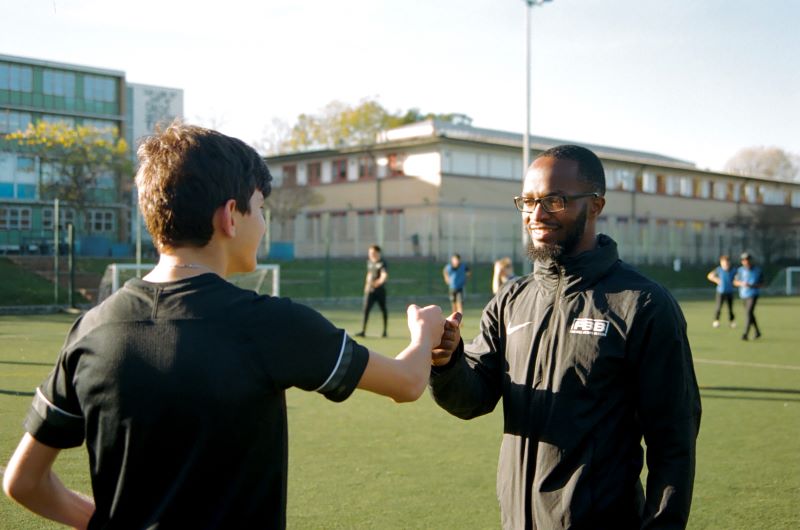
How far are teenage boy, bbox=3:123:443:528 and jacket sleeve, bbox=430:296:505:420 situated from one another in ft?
2.80

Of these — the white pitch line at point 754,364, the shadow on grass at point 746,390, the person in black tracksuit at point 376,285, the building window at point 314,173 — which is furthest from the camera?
the building window at point 314,173

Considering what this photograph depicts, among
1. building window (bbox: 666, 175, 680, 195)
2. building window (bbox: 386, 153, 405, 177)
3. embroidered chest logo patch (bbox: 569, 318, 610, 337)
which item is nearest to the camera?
embroidered chest logo patch (bbox: 569, 318, 610, 337)

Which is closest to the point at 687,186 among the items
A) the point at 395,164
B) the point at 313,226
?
the point at 395,164

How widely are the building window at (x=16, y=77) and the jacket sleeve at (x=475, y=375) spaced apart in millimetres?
29288

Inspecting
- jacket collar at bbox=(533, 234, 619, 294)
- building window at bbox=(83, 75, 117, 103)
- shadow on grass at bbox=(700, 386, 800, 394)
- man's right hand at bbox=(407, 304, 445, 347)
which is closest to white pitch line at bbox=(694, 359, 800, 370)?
shadow on grass at bbox=(700, 386, 800, 394)

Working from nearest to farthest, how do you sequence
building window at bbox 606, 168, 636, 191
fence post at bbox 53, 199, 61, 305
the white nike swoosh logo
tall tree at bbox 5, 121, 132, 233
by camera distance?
the white nike swoosh logo < fence post at bbox 53, 199, 61, 305 < tall tree at bbox 5, 121, 132, 233 < building window at bbox 606, 168, 636, 191

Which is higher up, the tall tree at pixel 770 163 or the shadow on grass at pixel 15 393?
the tall tree at pixel 770 163

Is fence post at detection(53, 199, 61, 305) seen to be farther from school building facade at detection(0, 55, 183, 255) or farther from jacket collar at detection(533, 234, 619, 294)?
jacket collar at detection(533, 234, 619, 294)

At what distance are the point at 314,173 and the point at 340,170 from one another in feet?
8.29

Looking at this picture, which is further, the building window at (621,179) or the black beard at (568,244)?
the building window at (621,179)

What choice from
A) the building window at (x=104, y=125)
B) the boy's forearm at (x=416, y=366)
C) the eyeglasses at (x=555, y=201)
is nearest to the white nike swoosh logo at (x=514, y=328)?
the eyeglasses at (x=555, y=201)

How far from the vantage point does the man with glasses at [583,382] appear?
276 cm

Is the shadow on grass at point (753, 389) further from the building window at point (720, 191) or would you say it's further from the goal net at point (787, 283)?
the building window at point (720, 191)

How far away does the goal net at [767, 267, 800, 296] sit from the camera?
46.6m
